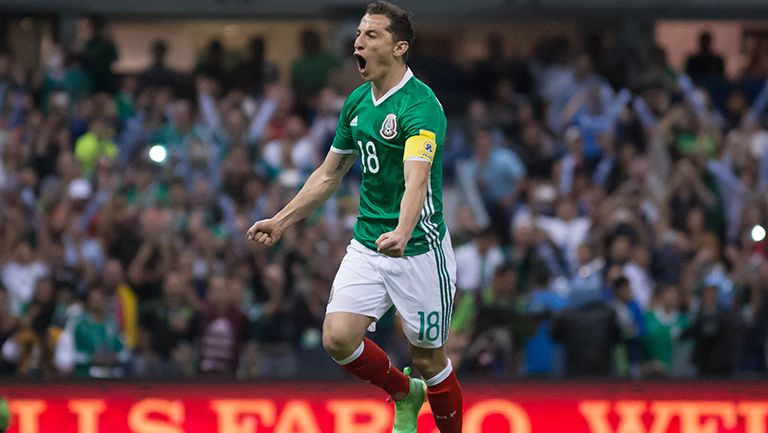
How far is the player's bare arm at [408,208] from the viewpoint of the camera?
755cm

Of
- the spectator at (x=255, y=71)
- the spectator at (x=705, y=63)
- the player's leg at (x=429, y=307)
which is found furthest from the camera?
the spectator at (x=705, y=63)

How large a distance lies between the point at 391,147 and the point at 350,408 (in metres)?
3.82

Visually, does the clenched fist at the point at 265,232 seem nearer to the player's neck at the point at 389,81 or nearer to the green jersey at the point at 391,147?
the green jersey at the point at 391,147

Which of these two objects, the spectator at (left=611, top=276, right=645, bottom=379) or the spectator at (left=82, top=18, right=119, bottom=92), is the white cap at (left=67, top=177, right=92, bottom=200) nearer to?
the spectator at (left=82, top=18, right=119, bottom=92)

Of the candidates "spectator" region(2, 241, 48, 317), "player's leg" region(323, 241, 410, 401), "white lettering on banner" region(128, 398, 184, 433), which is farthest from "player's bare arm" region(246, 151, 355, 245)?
"spectator" region(2, 241, 48, 317)

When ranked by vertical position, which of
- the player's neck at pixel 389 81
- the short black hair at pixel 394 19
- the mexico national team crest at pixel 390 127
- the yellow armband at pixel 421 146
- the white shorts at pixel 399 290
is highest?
the short black hair at pixel 394 19

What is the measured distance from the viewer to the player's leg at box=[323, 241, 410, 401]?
8242 millimetres

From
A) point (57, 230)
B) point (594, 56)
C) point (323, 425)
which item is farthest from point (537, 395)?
point (594, 56)

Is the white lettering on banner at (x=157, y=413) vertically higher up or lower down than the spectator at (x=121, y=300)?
lower down

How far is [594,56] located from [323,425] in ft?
25.5

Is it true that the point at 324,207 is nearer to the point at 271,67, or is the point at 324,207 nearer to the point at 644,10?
the point at 271,67

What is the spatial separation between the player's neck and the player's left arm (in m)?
0.41

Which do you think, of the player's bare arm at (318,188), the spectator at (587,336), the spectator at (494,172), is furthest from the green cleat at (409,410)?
the spectator at (494,172)

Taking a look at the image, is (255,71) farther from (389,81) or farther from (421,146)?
(421,146)
